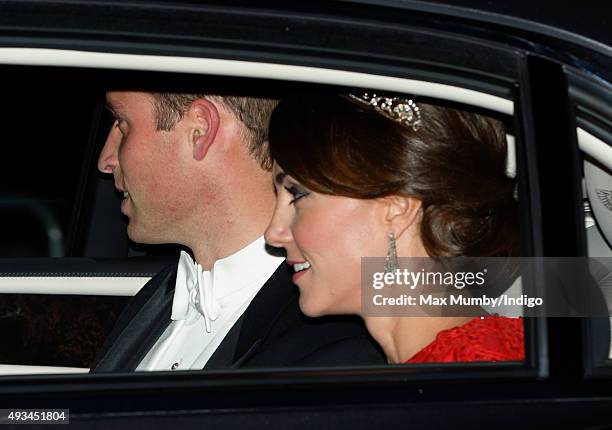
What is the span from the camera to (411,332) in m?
2.36

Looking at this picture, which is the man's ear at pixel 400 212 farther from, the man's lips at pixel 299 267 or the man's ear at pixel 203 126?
the man's ear at pixel 203 126

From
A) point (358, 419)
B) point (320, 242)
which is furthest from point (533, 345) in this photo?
point (320, 242)

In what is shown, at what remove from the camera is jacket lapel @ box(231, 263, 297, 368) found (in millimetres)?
2525

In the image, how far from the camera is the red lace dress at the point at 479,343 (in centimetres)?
204

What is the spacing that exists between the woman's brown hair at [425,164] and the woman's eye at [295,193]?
43 millimetres

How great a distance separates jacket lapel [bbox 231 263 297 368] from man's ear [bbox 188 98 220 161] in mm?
430

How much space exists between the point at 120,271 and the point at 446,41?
1953 millimetres

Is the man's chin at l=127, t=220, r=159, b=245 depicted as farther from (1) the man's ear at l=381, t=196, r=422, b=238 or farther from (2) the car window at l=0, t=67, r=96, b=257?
(2) the car window at l=0, t=67, r=96, b=257

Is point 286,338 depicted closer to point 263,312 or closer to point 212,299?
point 263,312

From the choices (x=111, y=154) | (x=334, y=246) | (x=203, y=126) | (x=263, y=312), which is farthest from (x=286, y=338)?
(x=111, y=154)

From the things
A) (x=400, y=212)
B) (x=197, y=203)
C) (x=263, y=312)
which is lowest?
(x=263, y=312)

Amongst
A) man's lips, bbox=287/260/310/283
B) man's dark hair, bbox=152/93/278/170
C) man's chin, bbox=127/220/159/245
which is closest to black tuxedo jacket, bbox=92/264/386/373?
man's lips, bbox=287/260/310/283

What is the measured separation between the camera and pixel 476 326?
7.20ft

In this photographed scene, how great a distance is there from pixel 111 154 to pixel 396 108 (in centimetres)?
122
